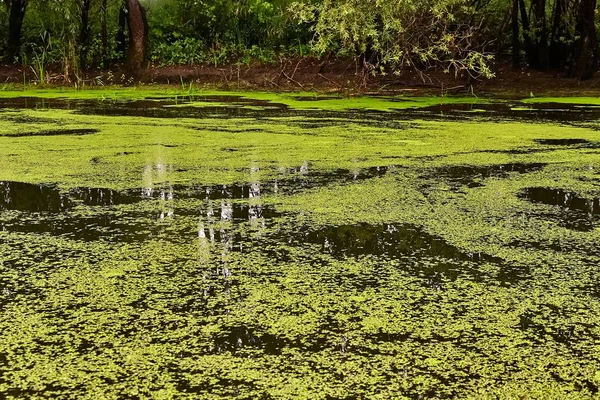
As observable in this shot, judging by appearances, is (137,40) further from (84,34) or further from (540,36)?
(540,36)

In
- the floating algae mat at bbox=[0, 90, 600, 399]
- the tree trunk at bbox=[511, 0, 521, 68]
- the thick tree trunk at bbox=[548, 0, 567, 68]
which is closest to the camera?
the floating algae mat at bbox=[0, 90, 600, 399]

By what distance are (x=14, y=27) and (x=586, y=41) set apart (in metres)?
9.46

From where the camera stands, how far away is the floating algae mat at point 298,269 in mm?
1711

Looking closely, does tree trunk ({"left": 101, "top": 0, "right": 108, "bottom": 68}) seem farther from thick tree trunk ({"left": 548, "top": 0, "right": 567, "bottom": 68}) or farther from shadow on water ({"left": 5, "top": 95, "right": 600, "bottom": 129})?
thick tree trunk ({"left": 548, "top": 0, "right": 567, "bottom": 68})

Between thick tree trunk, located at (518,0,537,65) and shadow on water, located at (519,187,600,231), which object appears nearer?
shadow on water, located at (519,187,600,231)

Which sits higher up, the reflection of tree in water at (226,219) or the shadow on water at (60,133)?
the shadow on water at (60,133)

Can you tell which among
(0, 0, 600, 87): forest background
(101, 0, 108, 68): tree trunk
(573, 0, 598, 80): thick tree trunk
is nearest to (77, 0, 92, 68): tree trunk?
(0, 0, 600, 87): forest background

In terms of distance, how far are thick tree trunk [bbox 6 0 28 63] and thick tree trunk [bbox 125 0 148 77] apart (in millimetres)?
2453

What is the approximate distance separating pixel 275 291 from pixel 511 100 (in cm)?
798

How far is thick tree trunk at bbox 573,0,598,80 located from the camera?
1059cm

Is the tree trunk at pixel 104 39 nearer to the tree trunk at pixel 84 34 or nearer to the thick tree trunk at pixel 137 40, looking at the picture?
the tree trunk at pixel 84 34

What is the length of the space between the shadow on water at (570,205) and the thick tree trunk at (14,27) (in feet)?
39.6

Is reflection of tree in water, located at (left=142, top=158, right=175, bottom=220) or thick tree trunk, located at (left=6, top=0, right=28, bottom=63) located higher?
thick tree trunk, located at (left=6, top=0, right=28, bottom=63)

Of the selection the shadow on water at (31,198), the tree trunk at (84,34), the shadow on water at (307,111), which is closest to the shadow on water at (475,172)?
the shadow on water at (31,198)
